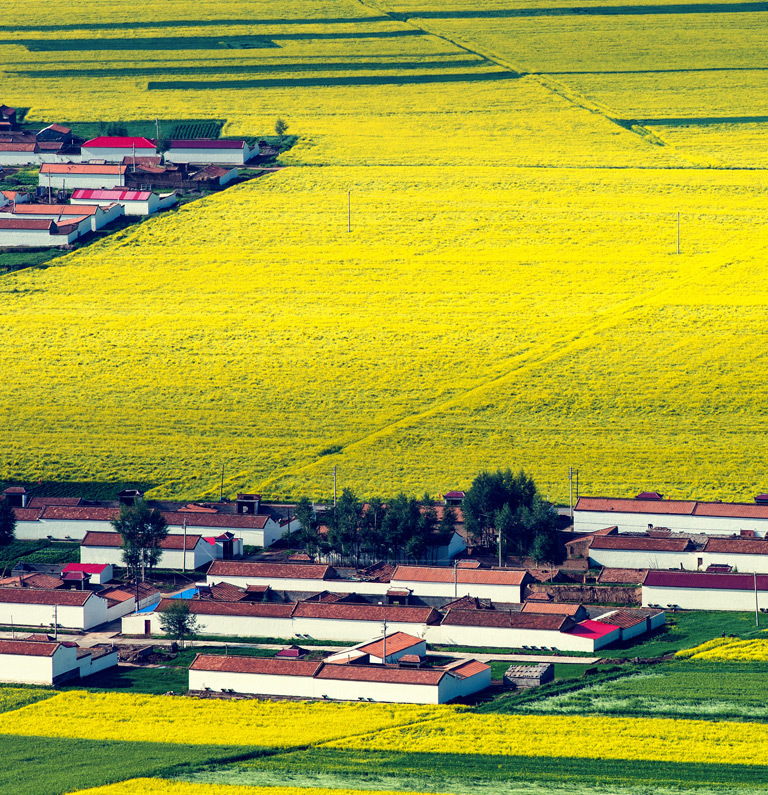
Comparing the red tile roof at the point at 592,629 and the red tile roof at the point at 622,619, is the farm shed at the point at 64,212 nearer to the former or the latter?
the red tile roof at the point at 622,619

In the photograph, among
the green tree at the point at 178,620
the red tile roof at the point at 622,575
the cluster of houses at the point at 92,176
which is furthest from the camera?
the cluster of houses at the point at 92,176

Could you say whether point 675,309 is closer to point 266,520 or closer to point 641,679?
point 266,520

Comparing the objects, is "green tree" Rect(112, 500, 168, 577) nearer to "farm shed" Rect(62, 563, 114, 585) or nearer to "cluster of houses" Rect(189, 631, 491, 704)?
"farm shed" Rect(62, 563, 114, 585)

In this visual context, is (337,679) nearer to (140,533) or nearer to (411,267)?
(140,533)

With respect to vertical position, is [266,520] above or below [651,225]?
below

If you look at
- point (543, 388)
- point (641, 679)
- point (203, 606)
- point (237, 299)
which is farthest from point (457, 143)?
point (641, 679)

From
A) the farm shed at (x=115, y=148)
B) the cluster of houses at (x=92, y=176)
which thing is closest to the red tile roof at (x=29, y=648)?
the cluster of houses at (x=92, y=176)
